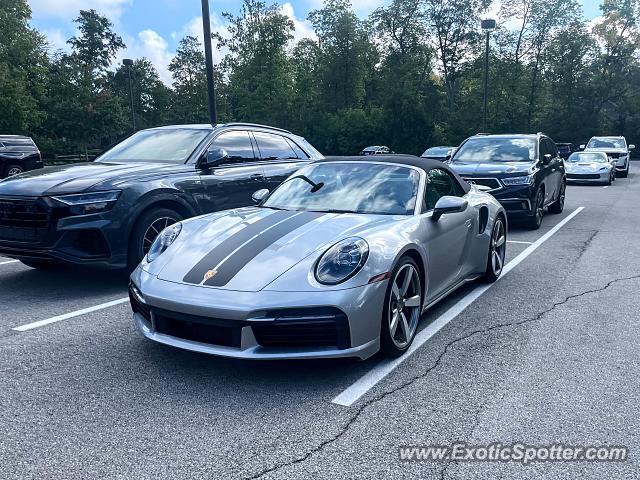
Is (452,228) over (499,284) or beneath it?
over

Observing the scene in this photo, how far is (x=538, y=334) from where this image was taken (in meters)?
4.36

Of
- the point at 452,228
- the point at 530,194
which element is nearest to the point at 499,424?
the point at 452,228

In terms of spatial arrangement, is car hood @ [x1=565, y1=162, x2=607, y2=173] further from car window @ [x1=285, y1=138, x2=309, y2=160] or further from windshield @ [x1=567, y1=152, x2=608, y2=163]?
car window @ [x1=285, y1=138, x2=309, y2=160]

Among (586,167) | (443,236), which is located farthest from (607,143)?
(443,236)

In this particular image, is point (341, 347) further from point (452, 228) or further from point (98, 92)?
point (98, 92)

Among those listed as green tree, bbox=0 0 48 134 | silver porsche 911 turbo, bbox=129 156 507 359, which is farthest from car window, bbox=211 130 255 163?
green tree, bbox=0 0 48 134

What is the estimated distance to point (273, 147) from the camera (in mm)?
7691

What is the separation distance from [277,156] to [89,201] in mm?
2897

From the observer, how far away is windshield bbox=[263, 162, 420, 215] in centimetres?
447

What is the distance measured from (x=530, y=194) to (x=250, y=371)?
7286 mm

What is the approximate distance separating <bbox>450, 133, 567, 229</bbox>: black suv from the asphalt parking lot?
15.2 ft

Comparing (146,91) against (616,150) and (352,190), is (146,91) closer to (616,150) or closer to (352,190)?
(616,150)

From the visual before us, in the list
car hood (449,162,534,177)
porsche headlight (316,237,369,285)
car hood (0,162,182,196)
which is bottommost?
porsche headlight (316,237,369,285)

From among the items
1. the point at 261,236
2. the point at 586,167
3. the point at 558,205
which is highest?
the point at 261,236
